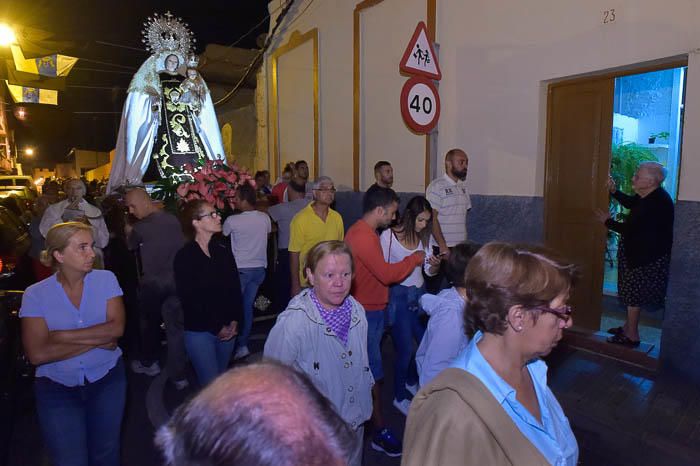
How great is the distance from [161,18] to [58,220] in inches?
140

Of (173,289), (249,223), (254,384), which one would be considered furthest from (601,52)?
(254,384)

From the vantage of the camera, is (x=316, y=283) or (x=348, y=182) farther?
(x=348, y=182)

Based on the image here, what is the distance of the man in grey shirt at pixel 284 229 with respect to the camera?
6711 mm

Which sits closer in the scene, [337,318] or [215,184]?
[337,318]

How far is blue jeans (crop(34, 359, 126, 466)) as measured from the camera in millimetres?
2646

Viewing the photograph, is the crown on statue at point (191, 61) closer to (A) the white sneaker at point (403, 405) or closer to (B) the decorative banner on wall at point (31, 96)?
(A) the white sneaker at point (403, 405)

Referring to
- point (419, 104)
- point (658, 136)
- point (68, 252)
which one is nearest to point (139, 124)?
point (419, 104)

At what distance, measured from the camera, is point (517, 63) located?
21.3 feet

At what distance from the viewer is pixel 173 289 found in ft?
16.3

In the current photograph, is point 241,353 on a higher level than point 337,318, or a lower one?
lower

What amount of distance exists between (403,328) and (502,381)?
2886mm

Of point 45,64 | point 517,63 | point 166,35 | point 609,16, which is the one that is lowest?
point 517,63

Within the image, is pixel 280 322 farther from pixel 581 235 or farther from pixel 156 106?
pixel 156 106

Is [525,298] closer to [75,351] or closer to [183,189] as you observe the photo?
[75,351]
